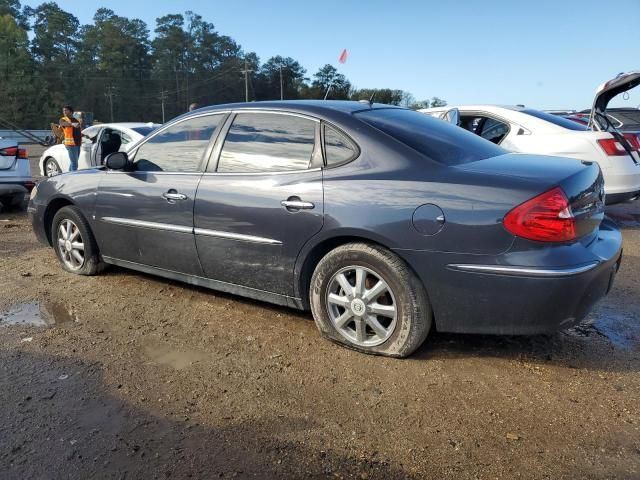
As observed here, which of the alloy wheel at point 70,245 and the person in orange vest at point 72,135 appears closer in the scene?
the alloy wheel at point 70,245

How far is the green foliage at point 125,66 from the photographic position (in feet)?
253

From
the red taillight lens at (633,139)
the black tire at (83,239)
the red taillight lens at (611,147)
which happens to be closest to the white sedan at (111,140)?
the black tire at (83,239)

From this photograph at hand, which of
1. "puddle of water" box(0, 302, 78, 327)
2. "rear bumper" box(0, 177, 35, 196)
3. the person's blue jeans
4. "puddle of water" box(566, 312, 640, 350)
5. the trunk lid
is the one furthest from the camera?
the person's blue jeans

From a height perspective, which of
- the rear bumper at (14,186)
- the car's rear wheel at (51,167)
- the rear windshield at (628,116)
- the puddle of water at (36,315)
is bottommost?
the puddle of water at (36,315)

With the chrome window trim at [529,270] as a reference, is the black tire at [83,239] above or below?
below

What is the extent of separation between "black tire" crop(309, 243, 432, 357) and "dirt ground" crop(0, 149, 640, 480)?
0.11 metres

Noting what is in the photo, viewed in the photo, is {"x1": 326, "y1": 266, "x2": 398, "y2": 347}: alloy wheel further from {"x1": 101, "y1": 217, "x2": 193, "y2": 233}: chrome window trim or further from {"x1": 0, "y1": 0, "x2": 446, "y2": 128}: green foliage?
{"x1": 0, "y1": 0, "x2": 446, "y2": 128}: green foliage

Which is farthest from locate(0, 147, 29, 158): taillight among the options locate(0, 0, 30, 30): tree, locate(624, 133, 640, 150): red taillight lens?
locate(0, 0, 30, 30): tree

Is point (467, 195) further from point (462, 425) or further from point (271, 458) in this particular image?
point (271, 458)

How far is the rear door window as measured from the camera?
349cm

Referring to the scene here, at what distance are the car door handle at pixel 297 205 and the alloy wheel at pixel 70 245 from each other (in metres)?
2.46

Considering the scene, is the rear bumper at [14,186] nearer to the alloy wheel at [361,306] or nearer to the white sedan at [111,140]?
the white sedan at [111,140]

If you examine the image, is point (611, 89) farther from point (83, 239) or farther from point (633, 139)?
point (83, 239)

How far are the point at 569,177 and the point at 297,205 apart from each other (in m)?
1.61
